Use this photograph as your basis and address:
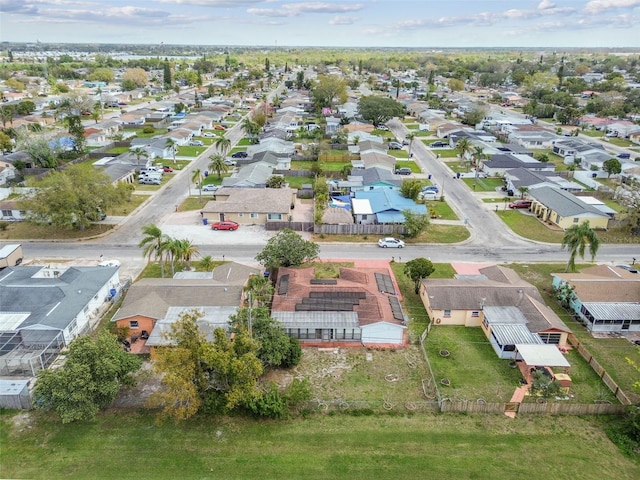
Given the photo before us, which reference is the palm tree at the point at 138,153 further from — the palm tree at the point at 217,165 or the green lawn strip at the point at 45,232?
the green lawn strip at the point at 45,232

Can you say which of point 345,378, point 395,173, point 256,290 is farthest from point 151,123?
point 345,378

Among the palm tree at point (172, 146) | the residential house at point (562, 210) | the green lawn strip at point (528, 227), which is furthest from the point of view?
the palm tree at point (172, 146)

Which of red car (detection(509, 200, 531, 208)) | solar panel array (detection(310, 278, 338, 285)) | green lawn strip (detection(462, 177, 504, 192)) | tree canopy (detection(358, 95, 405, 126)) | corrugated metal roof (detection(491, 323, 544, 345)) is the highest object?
tree canopy (detection(358, 95, 405, 126))

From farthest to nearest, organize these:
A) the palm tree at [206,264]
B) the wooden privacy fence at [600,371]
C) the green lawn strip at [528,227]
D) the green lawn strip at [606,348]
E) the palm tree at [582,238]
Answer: the green lawn strip at [528,227] → the palm tree at [206,264] → the palm tree at [582,238] → the green lawn strip at [606,348] → the wooden privacy fence at [600,371]

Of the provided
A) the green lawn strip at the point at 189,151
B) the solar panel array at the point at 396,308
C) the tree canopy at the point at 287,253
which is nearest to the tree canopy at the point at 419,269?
the solar panel array at the point at 396,308

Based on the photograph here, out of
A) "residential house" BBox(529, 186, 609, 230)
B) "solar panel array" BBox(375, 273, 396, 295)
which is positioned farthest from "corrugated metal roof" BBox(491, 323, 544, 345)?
"residential house" BBox(529, 186, 609, 230)

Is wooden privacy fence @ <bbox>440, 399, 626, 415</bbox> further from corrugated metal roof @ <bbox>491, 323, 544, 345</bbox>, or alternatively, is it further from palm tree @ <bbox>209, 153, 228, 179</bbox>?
palm tree @ <bbox>209, 153, 228, 179</bbox>
